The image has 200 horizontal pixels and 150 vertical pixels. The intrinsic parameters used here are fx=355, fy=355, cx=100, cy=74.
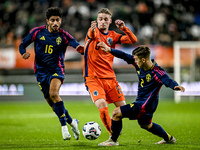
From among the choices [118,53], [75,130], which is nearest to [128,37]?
[118,53]

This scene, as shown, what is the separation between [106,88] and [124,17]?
13.6 meters

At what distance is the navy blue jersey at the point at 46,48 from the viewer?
21.3ft

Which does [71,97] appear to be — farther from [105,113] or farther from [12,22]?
[105,113]

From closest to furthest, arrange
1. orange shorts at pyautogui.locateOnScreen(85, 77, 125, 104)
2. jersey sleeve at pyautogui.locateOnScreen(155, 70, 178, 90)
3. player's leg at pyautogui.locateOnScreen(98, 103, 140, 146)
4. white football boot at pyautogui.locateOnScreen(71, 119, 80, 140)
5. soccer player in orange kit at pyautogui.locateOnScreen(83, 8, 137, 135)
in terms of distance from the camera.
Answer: jersey sleeve at pyautogui.locateOnScreen(155, 70, 178, 90), player's leg at pyautogui.locateOnScreen(98, 103, 140, 146), orange shorts at pyautogui.locateOnScreen(85, 77, 125, 104), soccer player in orange kit at pyautogui.locateOnScreen(83, 8, 137, 135), white football boot at pyautogui.locateOnScreen(71, 119, 80, 140)

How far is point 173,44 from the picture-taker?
688 inches

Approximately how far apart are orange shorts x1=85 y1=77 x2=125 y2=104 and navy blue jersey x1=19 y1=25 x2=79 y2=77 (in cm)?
75

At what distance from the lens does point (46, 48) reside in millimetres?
6516

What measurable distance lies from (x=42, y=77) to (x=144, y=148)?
7.78ft

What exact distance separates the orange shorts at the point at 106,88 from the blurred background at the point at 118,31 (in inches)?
413

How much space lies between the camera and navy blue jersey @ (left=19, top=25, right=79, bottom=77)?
21.3ft

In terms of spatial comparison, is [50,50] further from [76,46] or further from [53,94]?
[53,94]

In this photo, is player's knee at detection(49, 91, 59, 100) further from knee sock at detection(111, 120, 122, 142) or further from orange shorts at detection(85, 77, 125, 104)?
knee sock at detection(111, 120, 122, 142)

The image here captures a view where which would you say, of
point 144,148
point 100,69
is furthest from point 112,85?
point 144,148

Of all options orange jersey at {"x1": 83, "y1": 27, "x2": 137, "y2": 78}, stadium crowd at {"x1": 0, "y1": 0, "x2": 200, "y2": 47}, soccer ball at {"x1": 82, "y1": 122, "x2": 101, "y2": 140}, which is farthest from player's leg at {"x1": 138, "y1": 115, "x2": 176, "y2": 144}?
stadium crowd at {"x1": 0, "y1": 0, "x2": 200, "y2": 47}
